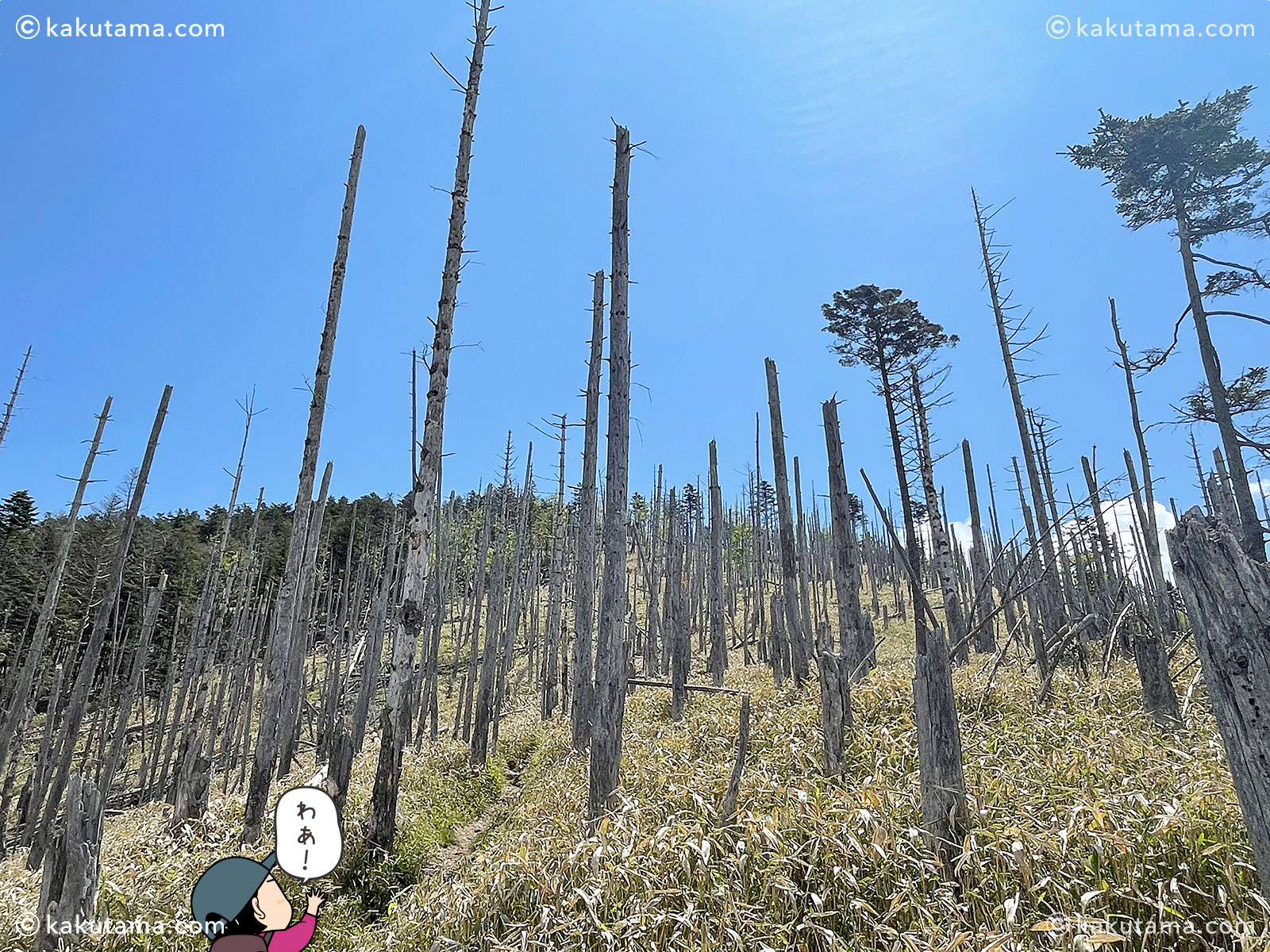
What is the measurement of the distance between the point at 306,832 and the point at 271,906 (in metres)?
0.40

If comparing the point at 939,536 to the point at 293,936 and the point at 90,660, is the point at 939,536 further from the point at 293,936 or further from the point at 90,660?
the point at 90,660

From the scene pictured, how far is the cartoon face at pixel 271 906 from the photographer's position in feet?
11.2

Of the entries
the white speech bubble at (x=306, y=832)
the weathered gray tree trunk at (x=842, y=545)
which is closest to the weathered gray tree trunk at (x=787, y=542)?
the weathered gray tree trunk at (x=842, y=545)

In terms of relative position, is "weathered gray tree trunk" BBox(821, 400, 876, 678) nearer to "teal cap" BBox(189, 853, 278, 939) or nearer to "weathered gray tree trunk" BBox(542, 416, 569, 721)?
"teal cap" BBox(189, 853, 278, 939)

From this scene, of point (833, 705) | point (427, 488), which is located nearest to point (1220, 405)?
point (833, 705)

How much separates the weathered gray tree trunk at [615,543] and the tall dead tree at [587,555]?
1.83 meters

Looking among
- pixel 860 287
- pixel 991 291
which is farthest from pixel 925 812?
pixel 991 291

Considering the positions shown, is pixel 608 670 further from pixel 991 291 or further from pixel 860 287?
pixel 991 291

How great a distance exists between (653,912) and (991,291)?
599 inches

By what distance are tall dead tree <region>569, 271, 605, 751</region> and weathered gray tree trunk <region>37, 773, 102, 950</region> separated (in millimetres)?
5429

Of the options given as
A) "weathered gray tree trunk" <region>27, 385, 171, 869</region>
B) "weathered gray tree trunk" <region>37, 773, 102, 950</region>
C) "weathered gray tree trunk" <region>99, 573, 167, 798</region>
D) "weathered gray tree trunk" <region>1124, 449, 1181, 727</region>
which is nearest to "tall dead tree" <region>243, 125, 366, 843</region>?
"weathered gray tree trunk" <region>37, 773, 102, 950</region>

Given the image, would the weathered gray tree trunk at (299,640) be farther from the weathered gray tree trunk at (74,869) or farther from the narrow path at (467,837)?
the weathered gray tree trunk at (74,869)

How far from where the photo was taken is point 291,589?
7000 millimetres

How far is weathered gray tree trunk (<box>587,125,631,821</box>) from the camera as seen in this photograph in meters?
5.33
